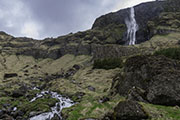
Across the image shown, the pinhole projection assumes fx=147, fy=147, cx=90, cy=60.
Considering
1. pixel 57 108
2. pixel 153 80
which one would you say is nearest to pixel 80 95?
pixel 57 108

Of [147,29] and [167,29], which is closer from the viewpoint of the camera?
[167,29]

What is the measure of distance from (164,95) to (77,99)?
38.9 m

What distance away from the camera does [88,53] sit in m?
188

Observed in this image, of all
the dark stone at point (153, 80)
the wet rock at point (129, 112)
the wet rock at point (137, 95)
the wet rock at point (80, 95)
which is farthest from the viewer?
the wet rock at point (80, 95)

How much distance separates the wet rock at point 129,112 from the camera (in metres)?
16.1

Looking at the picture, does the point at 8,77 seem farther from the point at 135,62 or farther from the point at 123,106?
the point at 123,106

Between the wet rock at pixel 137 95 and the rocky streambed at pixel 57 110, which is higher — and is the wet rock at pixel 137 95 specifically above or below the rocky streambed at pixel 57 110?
above

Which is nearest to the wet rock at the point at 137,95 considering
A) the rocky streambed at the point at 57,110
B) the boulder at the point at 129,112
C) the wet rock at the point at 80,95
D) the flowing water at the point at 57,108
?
the boulder at the point at 129,112

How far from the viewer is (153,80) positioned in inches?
1112

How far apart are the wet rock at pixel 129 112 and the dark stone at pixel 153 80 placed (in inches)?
355

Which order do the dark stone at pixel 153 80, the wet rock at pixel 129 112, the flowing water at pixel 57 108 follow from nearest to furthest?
the wet rock at pixel 129 112 < the dark stone at pixel 153 80 < the flowing water at pixel 57 108

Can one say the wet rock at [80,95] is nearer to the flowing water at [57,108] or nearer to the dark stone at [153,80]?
the flowing water at [57,108]

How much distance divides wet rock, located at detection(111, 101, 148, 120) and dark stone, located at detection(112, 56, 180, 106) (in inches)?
355

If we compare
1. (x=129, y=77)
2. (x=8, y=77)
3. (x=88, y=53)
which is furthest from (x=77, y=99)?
(x=88, y=53)
